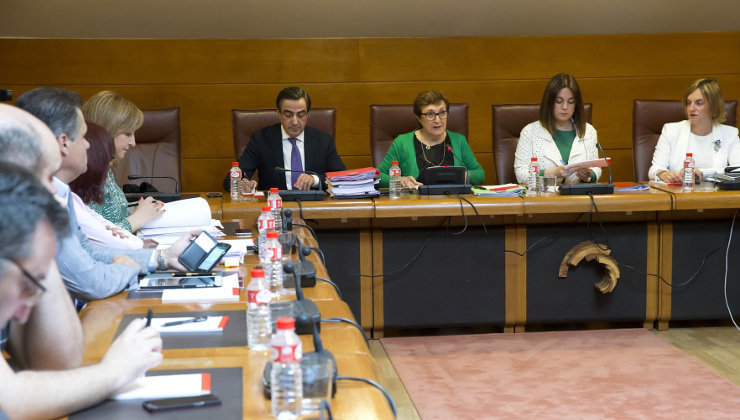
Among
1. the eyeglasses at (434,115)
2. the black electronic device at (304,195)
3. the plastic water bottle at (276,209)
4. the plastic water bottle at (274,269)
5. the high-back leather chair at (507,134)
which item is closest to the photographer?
the plastic water bottle at (274,269)

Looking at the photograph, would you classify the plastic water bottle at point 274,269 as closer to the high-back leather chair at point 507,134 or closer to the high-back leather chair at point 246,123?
the high-back leather chair at point 246,123

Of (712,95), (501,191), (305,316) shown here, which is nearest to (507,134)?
(501,191)

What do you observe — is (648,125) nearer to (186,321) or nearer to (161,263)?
(161,263)

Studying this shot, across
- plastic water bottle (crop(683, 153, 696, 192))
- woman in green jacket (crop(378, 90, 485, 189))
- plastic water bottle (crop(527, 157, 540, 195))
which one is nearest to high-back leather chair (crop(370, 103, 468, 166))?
woman in green jacket (crop(378, 90, 485, 189))

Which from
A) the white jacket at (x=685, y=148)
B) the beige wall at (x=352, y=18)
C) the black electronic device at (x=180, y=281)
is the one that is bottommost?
the black electronic device at (x=180, y=281)

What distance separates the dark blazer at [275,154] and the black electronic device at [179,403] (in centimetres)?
290

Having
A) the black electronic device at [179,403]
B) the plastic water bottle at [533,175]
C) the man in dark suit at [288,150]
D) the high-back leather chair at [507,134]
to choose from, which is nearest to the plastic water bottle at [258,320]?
the black electronic device at [179,403]

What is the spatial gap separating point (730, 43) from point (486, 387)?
379 centimetres

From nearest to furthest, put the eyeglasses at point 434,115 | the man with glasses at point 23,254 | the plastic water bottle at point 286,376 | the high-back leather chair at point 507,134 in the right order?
1. the man with glasses at point 23,254
2. the plastic water bottle at point 286,376
3. the eyeglasses at point 434,115
4. the high-back leather chair at point 507,134

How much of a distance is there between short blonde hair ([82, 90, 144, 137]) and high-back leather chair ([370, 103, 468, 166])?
1.65 m

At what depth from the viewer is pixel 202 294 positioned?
196 centimetres

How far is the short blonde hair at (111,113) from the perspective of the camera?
112 inches

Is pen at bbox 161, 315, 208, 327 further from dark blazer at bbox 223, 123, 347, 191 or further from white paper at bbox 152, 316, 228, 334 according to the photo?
dark blazer at bbox 223, 123, 347, 191

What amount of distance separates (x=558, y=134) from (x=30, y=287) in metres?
3.65
